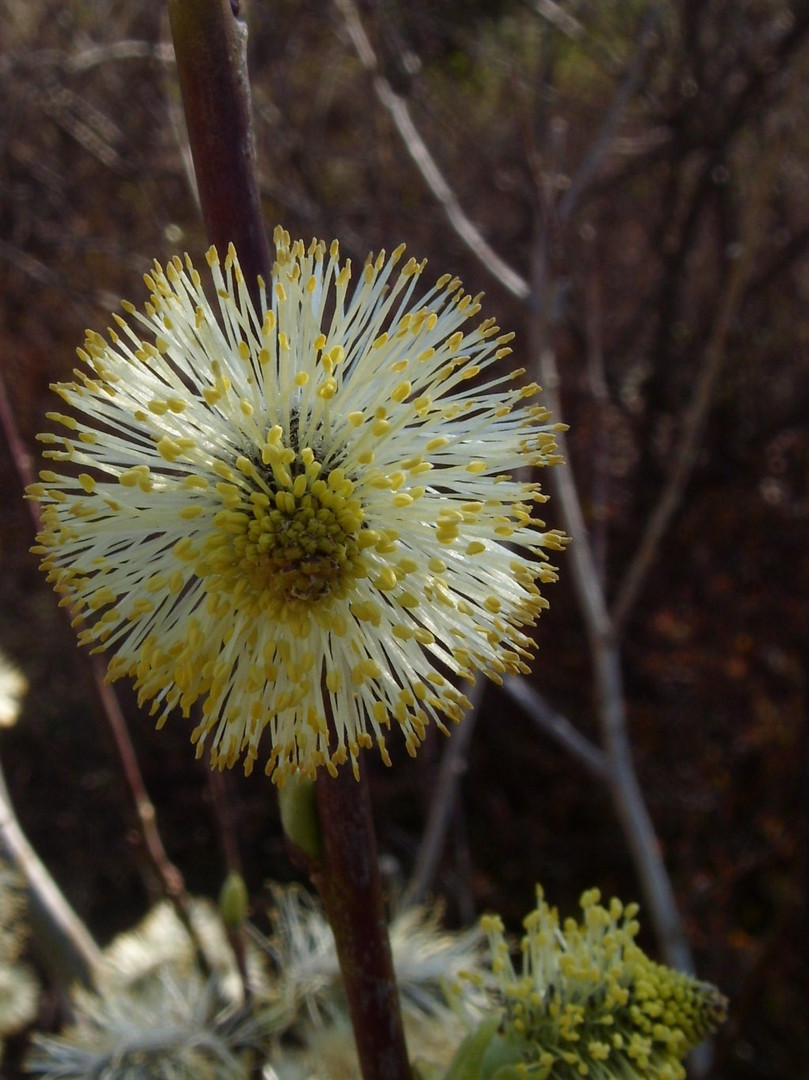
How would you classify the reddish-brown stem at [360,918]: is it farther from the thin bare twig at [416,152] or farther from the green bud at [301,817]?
the thin bare twig at [416,152]

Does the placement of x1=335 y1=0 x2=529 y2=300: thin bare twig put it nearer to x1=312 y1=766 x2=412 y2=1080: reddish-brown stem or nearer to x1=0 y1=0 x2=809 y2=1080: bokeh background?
x1=0 y1=0 x2=809 y2=1080: bokeh background

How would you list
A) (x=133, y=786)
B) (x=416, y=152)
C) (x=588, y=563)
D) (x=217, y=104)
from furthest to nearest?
(x=588, y=563) < (x=416, y=152) < (x=133, y=786) < (x=217, y=104)

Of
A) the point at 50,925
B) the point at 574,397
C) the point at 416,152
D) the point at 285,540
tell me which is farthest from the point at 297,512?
the point at 574,397

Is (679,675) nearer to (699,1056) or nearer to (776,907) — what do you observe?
(776,907)

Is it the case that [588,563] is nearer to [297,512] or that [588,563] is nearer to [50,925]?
[50,925]

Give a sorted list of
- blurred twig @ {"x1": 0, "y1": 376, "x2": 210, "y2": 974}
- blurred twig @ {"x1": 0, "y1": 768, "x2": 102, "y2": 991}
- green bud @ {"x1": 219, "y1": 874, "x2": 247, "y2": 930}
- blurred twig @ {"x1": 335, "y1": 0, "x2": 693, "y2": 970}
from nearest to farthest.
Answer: green bud @ {"x1": 219, "y1": 874, "x2": 247, "y2": 930} → blurred twig @ {"x1": 0, "y1": 376, "x2": 210, "y2": 974} → blurred twig @ {"x1": 0, "y1": 768, "x2": 102, "y2": 991} → blurred twig @ {"x1": 335, "y1": 0, "x2": 693, "y2": 970}

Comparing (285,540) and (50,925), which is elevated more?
(285,540)

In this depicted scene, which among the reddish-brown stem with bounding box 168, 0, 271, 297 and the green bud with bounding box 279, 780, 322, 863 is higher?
the reddish-brown stem with bounding box 168, 0, 271, 297

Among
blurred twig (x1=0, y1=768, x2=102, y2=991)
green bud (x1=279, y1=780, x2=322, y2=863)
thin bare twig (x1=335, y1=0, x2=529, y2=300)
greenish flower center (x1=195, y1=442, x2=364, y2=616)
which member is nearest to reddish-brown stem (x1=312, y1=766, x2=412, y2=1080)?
green bud (x1=279, y1=780, x2=322, y2=863)

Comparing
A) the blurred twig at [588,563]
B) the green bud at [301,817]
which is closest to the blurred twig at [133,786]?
the green bud at [301,817]
